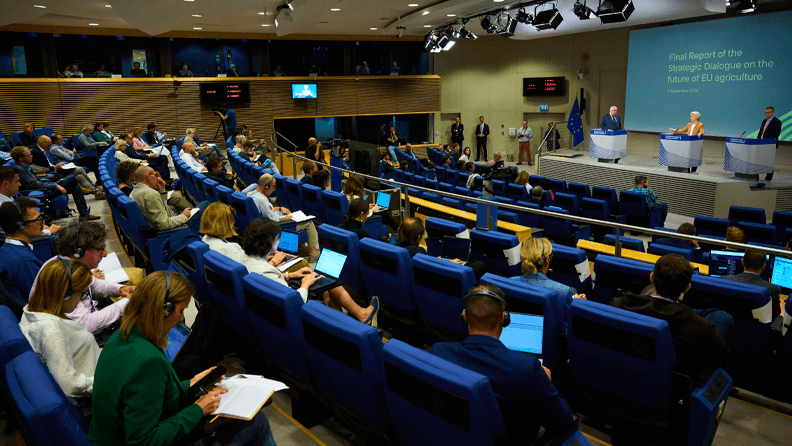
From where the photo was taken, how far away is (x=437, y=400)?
6.30 ft

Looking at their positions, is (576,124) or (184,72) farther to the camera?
(576,124)

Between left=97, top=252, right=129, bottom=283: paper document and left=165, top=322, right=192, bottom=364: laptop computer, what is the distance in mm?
1352

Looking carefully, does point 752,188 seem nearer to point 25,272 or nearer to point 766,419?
point 766,419

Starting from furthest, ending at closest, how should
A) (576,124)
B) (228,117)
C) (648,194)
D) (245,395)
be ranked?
(576,124) → (228,117) → (648,194) → (245,395)

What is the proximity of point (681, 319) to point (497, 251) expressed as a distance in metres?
1.87

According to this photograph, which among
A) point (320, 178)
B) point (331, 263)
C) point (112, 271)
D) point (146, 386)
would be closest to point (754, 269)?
point (331, 263)

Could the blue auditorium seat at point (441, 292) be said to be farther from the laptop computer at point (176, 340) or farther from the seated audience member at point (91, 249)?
the seated audience member at point (91, 249)

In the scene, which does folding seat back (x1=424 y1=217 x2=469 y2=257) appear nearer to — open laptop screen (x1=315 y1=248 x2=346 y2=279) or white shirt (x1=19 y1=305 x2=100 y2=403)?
open laptop screen (x1=315 y1=248 x2=346 y2=279)

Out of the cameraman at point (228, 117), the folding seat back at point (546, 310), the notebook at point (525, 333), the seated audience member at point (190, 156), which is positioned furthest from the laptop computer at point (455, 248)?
the cameraman at point (228, 117)

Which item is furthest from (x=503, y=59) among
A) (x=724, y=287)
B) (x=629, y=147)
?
(x=724, y=287)

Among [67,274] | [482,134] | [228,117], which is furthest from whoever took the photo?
[482,134]

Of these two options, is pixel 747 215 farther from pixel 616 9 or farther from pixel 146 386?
pixel 146 386

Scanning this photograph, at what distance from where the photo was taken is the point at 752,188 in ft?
34.0

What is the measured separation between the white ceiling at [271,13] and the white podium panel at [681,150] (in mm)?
2916
